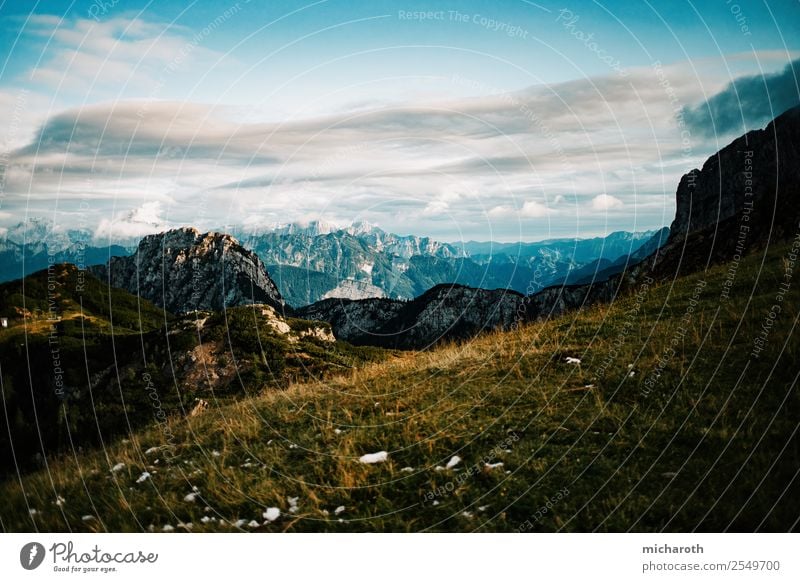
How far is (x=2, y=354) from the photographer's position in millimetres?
88625

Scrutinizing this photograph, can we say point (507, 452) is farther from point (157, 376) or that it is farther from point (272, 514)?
point (157, 376)

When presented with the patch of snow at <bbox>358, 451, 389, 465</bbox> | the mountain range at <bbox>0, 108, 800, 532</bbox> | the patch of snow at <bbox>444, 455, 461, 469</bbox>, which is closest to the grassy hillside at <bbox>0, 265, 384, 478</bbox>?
the mountain range at <bbox>0, 108, 800, 532</bbox>

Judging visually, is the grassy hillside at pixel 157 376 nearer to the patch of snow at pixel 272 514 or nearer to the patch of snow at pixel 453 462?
the patch of snow at pixel 272 514

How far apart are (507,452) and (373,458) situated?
A: 2.40 meters

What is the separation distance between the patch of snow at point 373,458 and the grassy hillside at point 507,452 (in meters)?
0.16

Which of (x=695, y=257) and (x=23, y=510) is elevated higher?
(x=695, y=257)

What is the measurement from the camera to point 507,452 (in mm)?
8516

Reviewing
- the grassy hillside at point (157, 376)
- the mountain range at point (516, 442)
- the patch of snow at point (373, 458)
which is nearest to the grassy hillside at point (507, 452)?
the mountain range at point (516, 442)

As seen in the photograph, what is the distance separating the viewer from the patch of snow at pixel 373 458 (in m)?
8.71

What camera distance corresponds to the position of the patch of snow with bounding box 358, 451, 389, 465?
28.6 ft

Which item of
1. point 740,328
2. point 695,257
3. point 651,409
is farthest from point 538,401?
point 695,257

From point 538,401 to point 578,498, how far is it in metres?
2.96

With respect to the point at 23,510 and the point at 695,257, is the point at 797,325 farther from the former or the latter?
the point at 695,257

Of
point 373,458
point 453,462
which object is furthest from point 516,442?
point 373,458
